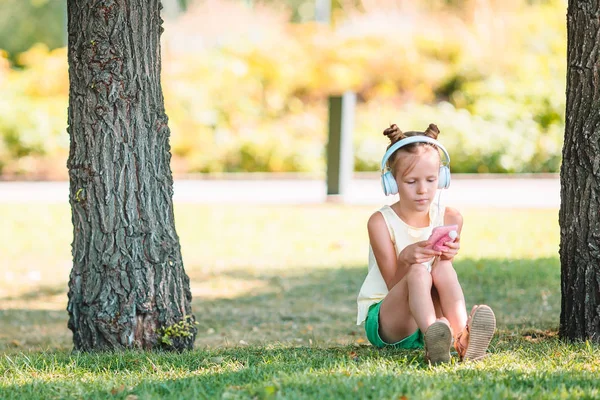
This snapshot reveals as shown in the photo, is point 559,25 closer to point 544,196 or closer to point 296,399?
point 544,196

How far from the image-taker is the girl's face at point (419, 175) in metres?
4.00

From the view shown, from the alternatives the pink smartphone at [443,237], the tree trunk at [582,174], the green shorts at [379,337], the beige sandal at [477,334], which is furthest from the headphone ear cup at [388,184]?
the tree trunk at [582,174]

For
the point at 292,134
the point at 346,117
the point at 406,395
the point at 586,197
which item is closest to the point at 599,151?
the point at 586,197

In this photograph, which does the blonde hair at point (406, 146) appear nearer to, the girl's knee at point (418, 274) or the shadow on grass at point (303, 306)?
the girl's knee at point (418, 274)

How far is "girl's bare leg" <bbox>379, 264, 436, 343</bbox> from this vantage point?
12.3 ft

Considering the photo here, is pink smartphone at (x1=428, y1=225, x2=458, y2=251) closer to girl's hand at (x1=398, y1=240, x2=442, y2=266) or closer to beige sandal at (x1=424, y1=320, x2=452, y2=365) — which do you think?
girl's hand at (x1=398, y1=240, x2=442, y2=266)

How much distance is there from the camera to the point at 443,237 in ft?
12.5

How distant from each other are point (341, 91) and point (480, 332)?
1062cm

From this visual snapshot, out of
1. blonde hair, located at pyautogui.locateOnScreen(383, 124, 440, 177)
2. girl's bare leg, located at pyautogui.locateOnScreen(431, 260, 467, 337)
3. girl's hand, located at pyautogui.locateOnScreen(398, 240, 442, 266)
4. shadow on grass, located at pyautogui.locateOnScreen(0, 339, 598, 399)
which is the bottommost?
shadow on grass, located at pyautogui.locateOnScreen(0, 339, 598, 399)

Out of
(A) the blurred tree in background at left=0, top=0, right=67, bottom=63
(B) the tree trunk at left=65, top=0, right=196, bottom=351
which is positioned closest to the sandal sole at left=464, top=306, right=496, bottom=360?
(B) the tree trunk at left=65, top=0, right=196, bottom=351

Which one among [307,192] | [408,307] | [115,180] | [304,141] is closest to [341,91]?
[307,192]

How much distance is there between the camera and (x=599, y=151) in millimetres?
4133

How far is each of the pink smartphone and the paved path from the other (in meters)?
8.09

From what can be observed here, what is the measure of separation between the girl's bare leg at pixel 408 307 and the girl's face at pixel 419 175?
387mm
